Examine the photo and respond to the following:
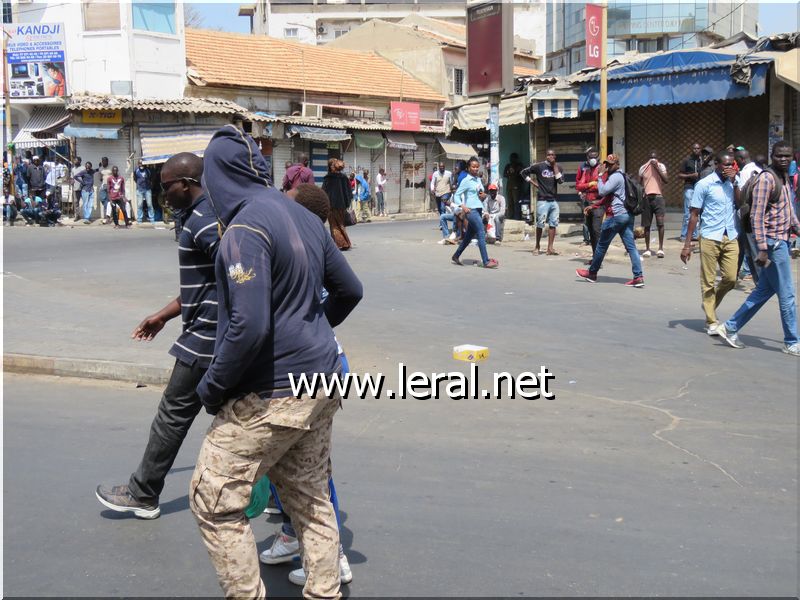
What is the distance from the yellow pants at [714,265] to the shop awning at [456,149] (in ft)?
104

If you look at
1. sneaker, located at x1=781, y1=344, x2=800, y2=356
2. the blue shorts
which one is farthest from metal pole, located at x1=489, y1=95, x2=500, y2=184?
sneaker, located at x1=781, y1=344, x2=800, y2=356

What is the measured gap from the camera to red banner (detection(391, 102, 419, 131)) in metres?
37.7

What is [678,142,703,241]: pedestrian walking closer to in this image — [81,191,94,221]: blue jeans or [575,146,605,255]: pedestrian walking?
[575,146,605,255]: pedestrian walking

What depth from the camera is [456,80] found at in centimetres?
4619

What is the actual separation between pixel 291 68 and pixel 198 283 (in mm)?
35629

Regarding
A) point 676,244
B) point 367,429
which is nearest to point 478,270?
point 676,244

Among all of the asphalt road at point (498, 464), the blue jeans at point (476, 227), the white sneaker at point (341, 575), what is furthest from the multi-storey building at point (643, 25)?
the white sneaker at point (341, 575)

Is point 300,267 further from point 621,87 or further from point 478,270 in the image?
point 621,87

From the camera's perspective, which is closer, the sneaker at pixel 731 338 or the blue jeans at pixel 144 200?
the sneaker at pixel 731 338

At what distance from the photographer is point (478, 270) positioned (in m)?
14.2

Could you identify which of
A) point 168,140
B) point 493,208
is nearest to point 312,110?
point 168,140

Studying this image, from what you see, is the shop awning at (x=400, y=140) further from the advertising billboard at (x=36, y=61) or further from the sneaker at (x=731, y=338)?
the sneaker at (x=731, y=338)

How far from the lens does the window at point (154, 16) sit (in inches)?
1191

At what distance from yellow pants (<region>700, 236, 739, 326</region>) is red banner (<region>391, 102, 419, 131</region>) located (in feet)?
96.7
